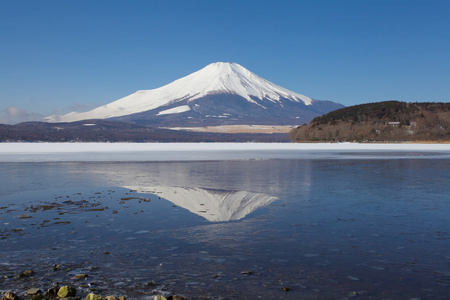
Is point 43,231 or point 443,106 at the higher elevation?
point 443,106

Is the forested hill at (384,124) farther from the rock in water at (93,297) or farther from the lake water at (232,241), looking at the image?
the rock in water at (93,297)

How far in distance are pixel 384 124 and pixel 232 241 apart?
11109cm

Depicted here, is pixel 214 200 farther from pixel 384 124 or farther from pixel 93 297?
pixel 384 124

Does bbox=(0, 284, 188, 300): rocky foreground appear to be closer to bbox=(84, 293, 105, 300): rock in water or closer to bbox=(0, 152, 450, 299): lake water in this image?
bbox=(84, 293, 105, 300): rock in water

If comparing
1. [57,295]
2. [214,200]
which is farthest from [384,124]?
[57,295]

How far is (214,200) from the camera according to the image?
495 inches

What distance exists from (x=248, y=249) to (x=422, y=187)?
10.8m

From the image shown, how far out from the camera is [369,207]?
38.1ft

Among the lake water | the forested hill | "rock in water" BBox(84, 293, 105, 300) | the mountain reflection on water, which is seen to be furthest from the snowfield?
the forested hill

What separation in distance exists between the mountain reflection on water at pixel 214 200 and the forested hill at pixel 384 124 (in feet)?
310

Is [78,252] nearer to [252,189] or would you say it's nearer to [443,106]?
[252,189]

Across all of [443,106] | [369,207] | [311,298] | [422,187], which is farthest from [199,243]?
[443,106]

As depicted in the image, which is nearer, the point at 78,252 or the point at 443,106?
the point at 78,252

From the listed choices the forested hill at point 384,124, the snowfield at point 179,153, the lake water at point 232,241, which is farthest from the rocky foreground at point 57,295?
the forested hill at point 384,124
